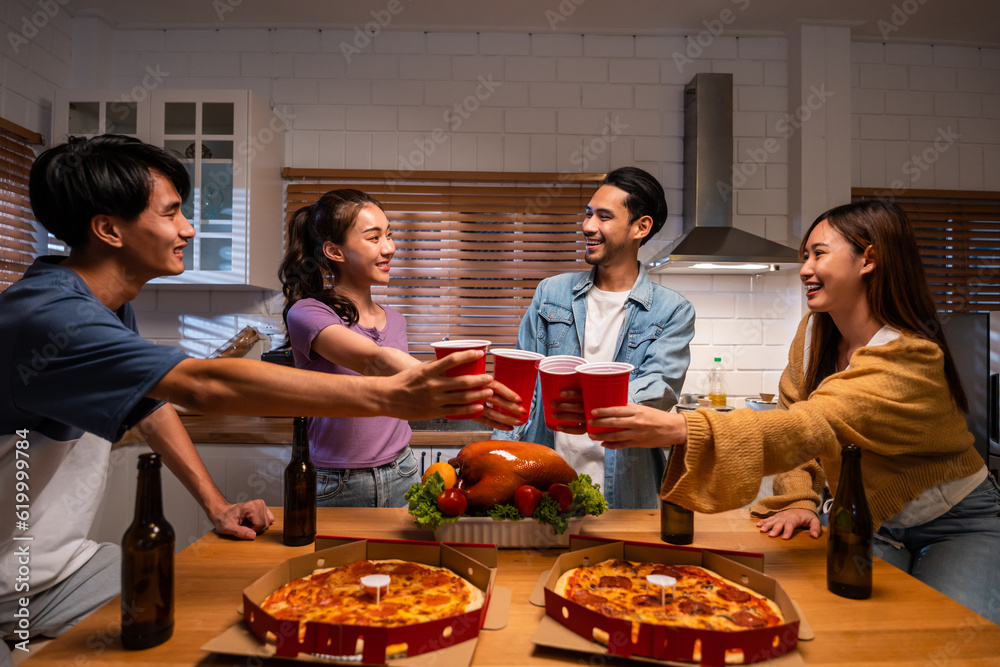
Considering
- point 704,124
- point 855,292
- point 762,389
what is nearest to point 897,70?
point 704,124

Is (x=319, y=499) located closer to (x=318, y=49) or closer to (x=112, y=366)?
(x=112, y=366)

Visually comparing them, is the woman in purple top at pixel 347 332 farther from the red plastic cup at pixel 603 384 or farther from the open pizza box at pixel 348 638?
the open pizza box at pixel 348 638

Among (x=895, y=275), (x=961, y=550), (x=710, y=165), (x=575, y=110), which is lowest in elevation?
(x=961, y=550)

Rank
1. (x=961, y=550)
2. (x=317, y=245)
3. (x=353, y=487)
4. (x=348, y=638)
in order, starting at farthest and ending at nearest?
(x=317, y=245) → (x=353, y=487) → (x=961, y=550) → (x=348, y=638)

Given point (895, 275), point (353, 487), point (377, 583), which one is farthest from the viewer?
point (353, 487)

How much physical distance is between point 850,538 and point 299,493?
1120 millimetres

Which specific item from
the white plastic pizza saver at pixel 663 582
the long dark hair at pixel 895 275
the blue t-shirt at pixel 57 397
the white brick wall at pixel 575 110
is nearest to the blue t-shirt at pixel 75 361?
the blue t-shirt at pixel 57 397

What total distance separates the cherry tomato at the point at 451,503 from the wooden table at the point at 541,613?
0.14m

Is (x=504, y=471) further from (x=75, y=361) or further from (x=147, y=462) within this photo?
(x=75, y=361)

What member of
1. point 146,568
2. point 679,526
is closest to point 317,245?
point 146,568

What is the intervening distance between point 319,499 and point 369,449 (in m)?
0.21

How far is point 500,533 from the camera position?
1.35m

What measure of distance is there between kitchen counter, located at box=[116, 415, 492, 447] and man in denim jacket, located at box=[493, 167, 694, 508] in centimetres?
75

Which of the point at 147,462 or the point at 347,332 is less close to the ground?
the point at 347,332
